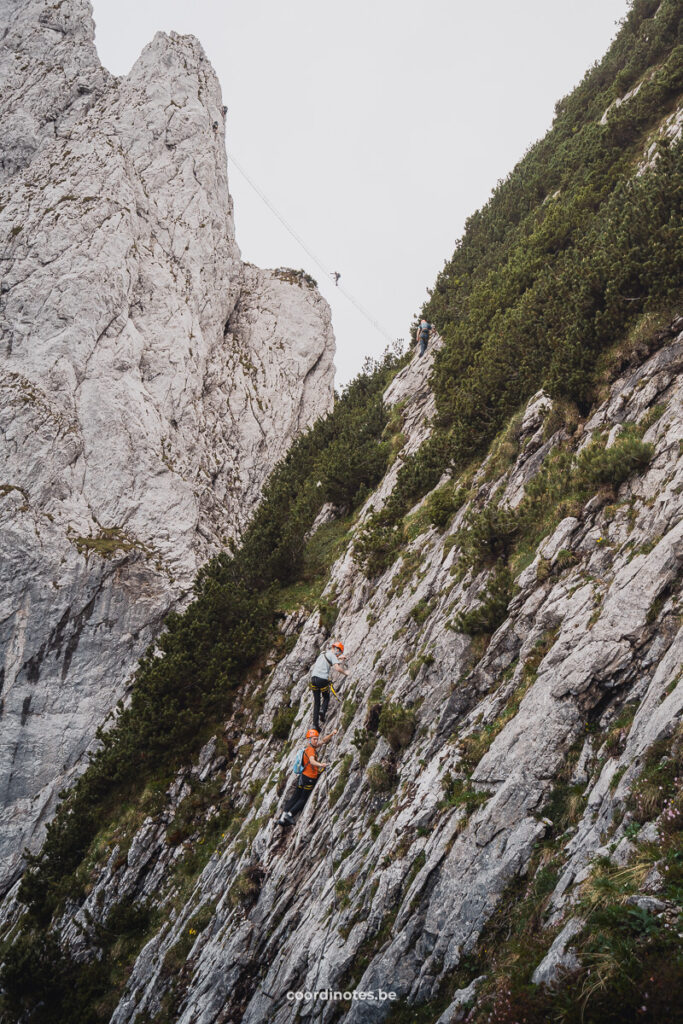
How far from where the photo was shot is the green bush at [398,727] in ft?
33.8

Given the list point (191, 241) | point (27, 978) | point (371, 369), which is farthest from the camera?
point (191, 241)

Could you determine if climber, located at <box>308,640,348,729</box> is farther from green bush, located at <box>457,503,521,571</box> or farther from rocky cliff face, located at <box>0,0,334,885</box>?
rocky cliff face, located at <box>0,0,334,885</box>

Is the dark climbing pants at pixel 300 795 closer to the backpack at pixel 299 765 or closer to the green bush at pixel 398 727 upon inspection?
the backpack at pixel 299 765

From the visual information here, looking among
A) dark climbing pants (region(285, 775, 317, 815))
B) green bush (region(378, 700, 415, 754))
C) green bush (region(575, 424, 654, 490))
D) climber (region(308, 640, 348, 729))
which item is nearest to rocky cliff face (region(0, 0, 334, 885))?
climber (region(308, 640, 348, 729))

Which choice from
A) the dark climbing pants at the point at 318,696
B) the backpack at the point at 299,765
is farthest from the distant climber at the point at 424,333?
the backpack at the point at 299,765

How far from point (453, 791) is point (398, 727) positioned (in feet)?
7.32

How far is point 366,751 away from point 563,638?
184 inches

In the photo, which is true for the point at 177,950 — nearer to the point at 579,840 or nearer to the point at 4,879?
the point at 579,840

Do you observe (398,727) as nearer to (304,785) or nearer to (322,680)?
(304,785)

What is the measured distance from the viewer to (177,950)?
40.5ft

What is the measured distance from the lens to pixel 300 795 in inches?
480

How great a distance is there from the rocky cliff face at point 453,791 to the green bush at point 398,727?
5cm

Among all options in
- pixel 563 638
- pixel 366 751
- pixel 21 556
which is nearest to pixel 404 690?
pixel 366 751

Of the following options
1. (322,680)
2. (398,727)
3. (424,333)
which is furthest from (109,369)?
(398,727)
